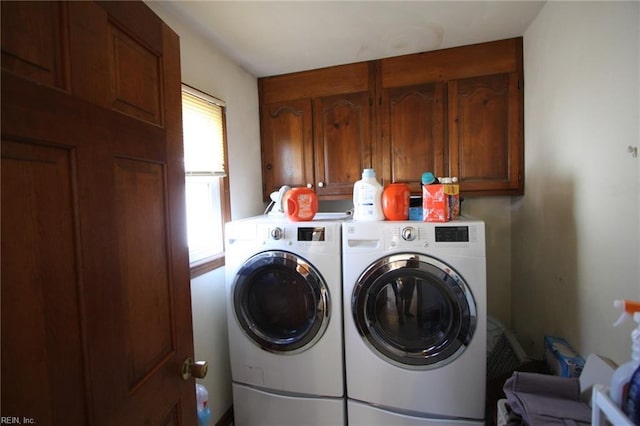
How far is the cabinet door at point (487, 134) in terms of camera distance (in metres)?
1.71

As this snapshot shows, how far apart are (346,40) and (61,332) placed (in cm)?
178

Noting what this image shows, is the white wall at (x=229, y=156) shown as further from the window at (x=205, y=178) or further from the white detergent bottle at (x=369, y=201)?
the white detergent bottle at (x=369, y=201)

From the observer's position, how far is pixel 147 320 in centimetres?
74

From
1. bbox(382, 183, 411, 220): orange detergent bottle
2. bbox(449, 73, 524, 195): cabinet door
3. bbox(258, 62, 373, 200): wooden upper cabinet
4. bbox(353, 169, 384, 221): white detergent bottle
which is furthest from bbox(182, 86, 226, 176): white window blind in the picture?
bbox(449, 73, 524, 195): cabinet door

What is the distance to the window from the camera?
4.90 ft

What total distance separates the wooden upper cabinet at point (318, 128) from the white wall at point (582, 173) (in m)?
0.96

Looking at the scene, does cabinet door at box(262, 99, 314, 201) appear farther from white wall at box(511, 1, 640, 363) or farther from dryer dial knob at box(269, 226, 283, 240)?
white wall at box(511, 1, 640, 363)

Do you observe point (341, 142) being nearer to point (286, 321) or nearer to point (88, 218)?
point (286, 321)

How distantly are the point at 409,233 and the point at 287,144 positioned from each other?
1.20 m

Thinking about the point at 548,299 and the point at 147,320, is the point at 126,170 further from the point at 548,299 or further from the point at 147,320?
the point at 548,299

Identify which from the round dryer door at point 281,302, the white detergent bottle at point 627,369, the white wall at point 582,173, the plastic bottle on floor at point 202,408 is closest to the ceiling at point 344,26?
the white wall at point 582,173

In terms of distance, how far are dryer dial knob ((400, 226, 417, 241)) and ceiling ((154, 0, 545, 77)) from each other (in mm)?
1065

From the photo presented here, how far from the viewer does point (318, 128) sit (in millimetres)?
2043

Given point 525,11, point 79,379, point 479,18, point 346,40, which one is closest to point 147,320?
point 79,379
